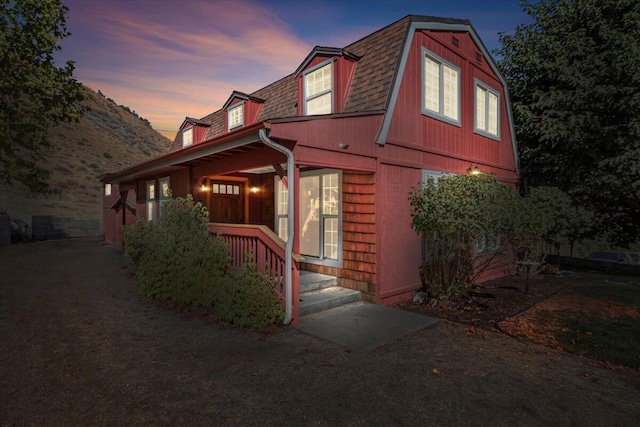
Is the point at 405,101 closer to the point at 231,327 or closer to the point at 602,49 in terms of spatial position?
the point at 231,327

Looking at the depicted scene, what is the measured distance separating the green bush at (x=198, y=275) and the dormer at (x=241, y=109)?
4591mm

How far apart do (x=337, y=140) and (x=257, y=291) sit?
119 inches

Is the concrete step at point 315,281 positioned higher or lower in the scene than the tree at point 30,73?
lower

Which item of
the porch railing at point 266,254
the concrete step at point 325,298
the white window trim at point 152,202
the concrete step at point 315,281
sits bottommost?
the concrete step at point 325,298

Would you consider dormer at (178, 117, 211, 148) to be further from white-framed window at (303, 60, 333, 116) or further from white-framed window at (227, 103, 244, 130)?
white-framed window at (303, 60, 333, 116)

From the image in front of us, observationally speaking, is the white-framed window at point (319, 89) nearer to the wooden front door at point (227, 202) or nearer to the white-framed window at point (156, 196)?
the wooden front door at point (227, 202)

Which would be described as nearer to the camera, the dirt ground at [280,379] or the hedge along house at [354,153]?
the dirt ground at [280,379]

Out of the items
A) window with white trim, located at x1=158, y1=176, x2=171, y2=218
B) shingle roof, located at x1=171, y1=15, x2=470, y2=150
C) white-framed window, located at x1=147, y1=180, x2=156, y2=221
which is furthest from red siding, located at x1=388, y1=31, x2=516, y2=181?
white-framed window, located at x1=147, y1=180, x2=156, y2=221

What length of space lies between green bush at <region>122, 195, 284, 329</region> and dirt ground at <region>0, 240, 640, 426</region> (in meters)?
0.39

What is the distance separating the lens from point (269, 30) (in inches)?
475

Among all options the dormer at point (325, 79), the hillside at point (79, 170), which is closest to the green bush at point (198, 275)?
the dormer at point (325, 79)

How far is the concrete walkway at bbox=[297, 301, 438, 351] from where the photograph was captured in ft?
16.7

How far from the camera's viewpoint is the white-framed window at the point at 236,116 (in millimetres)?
11117

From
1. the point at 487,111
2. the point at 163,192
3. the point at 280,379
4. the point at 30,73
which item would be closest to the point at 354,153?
the point at 280,379
